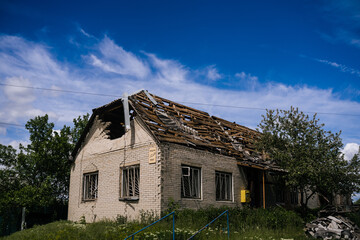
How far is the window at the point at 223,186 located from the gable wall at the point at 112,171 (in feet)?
12.4

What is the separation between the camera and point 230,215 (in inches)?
527

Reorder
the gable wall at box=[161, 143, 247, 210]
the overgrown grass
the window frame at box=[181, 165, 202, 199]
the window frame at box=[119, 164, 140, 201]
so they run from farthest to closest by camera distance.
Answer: the window frame at box=[119, 164, 140, 201] < the window frame at box=[181, 165, 202, 199] < the gable wall at box=[161, 143, 247, 210] < the overgrown grass

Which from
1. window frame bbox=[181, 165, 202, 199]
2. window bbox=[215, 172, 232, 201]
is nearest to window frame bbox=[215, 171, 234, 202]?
window bbox=[215, 172, 232, 201]

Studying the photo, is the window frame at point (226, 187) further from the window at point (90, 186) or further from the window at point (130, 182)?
the window at point (90, 186)

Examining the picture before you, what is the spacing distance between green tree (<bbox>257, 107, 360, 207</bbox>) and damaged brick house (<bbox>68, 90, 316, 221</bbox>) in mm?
1097

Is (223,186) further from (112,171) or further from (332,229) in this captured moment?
(112,171)

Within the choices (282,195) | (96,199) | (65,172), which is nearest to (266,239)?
(96,199)

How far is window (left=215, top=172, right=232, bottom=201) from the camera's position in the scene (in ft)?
52.1

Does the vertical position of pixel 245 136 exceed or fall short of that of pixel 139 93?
it falls short

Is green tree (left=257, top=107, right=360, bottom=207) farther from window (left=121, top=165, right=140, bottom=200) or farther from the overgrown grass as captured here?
window (left=121, top=165, right=140, bottom=200)

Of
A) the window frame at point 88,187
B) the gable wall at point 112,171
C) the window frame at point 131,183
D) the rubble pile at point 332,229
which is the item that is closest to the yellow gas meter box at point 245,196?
the rubble pile at point 332,229

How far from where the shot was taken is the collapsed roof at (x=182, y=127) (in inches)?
584

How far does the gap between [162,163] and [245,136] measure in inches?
343

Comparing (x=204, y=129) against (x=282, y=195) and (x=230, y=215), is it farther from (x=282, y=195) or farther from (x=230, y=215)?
(x=282, y=195)
